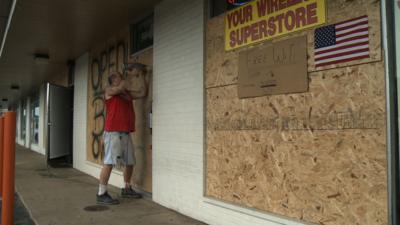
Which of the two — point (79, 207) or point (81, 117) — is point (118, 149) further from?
point (81, 117)

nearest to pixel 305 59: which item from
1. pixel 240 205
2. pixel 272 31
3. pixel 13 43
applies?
pixel 272 31

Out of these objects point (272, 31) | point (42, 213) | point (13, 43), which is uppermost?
point (13, 43)

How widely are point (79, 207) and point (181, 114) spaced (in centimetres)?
209

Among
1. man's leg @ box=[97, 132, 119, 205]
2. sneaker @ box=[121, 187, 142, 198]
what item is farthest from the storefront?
man's leg @ box=[97, 132, 119, 205]

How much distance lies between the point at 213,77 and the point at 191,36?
833 millimetres

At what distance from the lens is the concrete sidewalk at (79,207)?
17.3ft

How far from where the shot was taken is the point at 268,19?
416 centimetres

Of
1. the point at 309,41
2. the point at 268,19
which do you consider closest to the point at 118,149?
the point at 268,19

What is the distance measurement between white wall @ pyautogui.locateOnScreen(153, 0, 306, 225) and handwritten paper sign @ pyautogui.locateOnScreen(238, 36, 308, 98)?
35.3 inches

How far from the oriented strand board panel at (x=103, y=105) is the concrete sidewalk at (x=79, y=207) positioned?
24.4 inches

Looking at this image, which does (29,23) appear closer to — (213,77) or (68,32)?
(68,32)

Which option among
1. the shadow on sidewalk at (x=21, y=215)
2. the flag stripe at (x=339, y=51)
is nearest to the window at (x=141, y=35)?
the shadow on sidewalk at (x=21, y=215)

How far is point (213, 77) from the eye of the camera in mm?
4945

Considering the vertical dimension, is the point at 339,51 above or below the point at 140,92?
above
